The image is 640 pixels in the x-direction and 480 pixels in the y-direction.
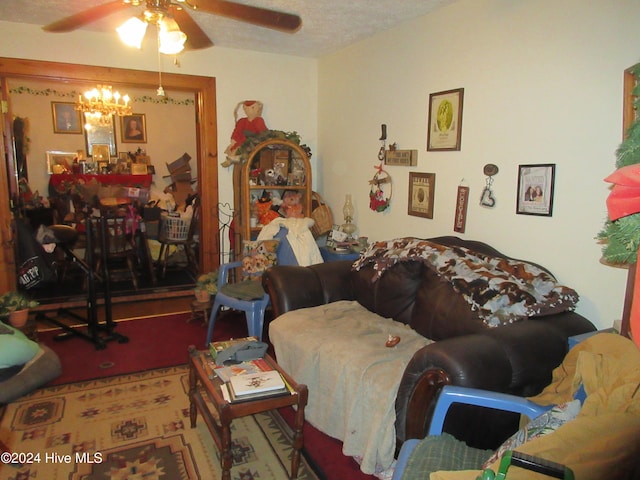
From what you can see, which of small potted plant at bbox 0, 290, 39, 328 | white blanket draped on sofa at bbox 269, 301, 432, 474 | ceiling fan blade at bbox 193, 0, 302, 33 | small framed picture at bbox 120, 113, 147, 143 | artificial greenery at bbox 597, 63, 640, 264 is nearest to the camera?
artificial greenery at bbox 597, 63, 640, 264

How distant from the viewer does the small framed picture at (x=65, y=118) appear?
19.9 ft

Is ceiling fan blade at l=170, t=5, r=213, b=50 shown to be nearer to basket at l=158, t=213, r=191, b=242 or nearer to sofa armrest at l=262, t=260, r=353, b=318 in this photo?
sofa armrest at l=262, t=260, r=353, b=318

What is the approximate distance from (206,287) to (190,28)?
79.7 inches

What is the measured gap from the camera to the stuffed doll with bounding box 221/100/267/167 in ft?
12.3

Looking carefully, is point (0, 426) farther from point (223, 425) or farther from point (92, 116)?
point (92, 116)

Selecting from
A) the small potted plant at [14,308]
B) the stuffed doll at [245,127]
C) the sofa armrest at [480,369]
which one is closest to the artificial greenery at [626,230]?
the sofa armrest at [480,369]

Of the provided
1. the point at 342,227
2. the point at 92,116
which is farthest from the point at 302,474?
the point at 92,116

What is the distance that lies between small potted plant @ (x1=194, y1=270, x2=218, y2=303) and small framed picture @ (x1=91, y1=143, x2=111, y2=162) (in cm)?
366

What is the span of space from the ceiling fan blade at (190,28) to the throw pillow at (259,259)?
1.43 metres

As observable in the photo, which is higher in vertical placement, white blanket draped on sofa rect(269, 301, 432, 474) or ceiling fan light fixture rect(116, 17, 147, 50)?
ceiling fan light fixture rect(116, 17, 147, 50)

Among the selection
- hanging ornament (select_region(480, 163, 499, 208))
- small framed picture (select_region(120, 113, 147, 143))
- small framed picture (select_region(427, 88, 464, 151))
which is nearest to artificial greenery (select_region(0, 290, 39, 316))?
small framed picture (select_region(427, 88, 464, 151))

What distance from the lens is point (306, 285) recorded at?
9.03 feet

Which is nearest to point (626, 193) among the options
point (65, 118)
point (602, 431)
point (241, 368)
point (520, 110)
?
point (602, 431)

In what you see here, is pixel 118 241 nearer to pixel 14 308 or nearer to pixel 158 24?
pixel 14 308
